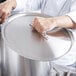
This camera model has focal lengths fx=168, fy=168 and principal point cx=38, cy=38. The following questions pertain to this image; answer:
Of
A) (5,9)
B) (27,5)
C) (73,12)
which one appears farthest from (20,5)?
(73,12)

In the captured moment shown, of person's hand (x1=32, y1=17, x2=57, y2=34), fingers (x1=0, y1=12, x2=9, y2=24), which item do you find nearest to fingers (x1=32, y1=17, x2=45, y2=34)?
person's hand (x1=32, y1=17, x2=57, y2=34)

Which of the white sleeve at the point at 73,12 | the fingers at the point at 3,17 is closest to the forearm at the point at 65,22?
the white sleeve at the point at 73,12

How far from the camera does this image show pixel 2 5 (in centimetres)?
63

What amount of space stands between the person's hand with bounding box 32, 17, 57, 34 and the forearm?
2 centimetres

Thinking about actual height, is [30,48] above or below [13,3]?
below

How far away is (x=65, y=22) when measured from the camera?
593 millimetres

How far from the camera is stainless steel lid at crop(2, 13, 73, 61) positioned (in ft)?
1.57

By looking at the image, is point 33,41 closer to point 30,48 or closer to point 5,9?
point 30,48

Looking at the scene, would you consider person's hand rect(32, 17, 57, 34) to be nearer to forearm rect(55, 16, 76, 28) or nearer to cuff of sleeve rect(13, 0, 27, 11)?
forearm rect(55, 16, 76, 28)

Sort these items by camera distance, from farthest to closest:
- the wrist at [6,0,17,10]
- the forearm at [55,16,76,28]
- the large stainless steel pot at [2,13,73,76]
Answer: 1. the wrist at [6,0,17,10]
2. the forearm at [55,16,76,28]
3. the large stainless steel pot at [2,13,73,76]

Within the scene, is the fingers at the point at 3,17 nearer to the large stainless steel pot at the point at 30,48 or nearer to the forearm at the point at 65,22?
the large stainless steel pot at the point at 30,48

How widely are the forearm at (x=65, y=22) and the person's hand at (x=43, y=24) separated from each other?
0.07 feet

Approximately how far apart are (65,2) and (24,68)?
0.38 m

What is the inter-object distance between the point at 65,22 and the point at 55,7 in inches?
8.3
